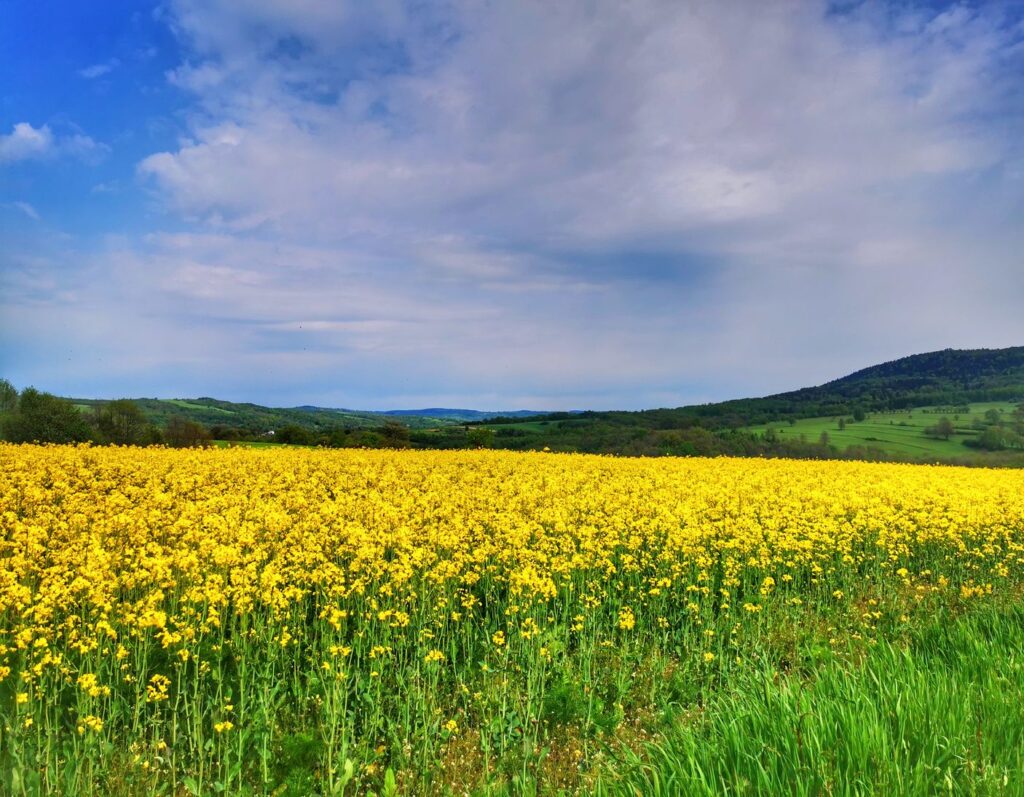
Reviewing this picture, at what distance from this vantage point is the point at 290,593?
260 inches

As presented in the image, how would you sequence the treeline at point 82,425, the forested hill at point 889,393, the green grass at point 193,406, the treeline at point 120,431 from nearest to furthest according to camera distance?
the treeline at point 120,431 < the treeline at point 82,425 < the forested hill at point 889,393 < the green grass at point 193,406

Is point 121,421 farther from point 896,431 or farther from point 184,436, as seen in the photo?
point 896,431

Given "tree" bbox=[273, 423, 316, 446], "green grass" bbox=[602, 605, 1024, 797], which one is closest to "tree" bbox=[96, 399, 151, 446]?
"tree" bbox=[273, 423, 316, 446]

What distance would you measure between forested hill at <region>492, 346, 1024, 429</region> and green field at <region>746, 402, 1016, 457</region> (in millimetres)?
4180

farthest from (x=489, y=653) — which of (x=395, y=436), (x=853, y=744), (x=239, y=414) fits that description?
(x=239, y=414)

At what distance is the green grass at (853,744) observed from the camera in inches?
145

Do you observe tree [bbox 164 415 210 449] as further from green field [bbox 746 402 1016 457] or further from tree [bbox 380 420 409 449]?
green field [bbox 746 402 1016 457]

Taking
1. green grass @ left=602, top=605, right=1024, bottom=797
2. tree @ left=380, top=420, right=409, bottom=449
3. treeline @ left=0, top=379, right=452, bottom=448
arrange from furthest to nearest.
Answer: tree @ left=380, top=420, right=409, bottom=449
treeline @ left=0, top=379, right=452, bottom=448
green grass @ left=602, top=605, right=1024, bottom=797

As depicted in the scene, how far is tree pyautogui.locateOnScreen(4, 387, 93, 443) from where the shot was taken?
4203 centimetres

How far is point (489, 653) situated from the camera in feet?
23.9

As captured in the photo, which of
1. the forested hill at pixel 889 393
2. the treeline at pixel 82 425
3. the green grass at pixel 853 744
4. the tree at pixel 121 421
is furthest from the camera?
the forested hill at pixel 889 393

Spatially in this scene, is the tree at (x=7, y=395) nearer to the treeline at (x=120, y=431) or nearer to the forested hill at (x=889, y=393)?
the treeline at (x=120, y=431)

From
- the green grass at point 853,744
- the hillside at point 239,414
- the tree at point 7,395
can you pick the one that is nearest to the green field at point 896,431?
the green grass at point 853,744

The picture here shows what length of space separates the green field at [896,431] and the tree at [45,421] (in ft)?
186
